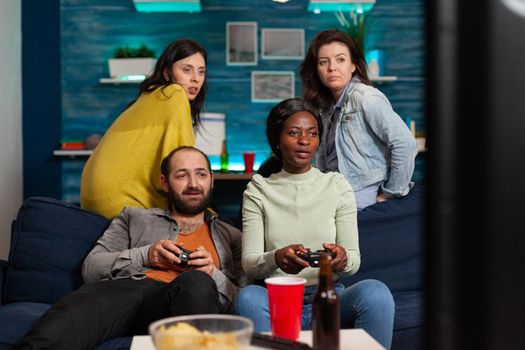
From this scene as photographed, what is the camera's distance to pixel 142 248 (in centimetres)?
240

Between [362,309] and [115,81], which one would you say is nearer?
[362,309]

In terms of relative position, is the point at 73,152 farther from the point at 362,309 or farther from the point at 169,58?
the point at 362,309

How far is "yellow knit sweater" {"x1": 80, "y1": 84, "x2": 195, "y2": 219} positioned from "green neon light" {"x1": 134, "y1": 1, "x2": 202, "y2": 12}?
247 centimetres

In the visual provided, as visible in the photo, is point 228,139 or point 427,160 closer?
point 427,160

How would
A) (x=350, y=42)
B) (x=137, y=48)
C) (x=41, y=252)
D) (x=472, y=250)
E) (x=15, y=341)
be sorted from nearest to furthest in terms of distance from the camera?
(x=472, y=250)
(x=15, y=341)
(x=41, y=252)
(x=350, y=42)
(x=137, y=48)

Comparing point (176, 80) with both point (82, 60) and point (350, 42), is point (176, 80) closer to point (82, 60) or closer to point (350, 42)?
point (350, 42)

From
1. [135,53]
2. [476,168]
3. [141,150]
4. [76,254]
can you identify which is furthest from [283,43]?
[476,168]

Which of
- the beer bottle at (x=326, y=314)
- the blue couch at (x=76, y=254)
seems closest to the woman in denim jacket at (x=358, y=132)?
the blue couch at (x=76, y=254)

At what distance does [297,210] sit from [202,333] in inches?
→ 49.7

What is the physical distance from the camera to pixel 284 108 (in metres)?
2.42

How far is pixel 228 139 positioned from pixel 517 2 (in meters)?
5.05

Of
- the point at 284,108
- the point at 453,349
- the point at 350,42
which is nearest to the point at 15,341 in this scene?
the point at 284,108

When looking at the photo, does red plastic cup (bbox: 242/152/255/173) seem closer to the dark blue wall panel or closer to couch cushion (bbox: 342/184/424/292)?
the dark blue wall panel

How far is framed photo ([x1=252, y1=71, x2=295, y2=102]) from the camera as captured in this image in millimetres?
5359
